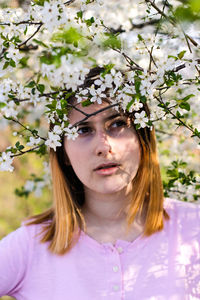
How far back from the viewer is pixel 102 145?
146 cm

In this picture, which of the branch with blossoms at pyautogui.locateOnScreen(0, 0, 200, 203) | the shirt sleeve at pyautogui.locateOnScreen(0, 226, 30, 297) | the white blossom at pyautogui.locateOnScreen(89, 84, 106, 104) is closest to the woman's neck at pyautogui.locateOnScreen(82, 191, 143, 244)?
the shirt sleeve at pyautogui.locateOnScreen(0, 226, 30, 297)

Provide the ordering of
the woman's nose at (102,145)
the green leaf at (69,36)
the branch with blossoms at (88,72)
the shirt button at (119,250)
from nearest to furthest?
the green leaf at (69,36) → the branch with blossoms at (88,72) → the woman's nose at (102,145) → the shirt button at (119,250)

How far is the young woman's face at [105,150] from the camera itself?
1487 mm

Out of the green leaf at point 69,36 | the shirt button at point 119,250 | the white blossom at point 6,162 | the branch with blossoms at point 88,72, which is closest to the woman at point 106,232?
the shirt button at point 119,250

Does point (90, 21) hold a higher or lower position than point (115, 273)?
higher

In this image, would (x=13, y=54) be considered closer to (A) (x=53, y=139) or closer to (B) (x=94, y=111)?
(A) (x=53, y=139)

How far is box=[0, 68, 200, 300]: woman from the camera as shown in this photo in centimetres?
152

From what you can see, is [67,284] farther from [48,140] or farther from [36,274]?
[48,140]

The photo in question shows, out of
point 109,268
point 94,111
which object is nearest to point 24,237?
point 109,268

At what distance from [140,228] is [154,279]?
23 centimetres

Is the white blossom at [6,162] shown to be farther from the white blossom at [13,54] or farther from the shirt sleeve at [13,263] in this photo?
the shirt sleeve at [13,263]

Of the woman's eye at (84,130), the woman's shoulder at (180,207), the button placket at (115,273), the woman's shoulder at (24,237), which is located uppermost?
the woman's eye at (84,130)

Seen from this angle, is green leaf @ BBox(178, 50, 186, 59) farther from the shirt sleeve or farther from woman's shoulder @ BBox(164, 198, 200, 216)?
the shirt sleeve

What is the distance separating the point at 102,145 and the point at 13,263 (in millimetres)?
640
